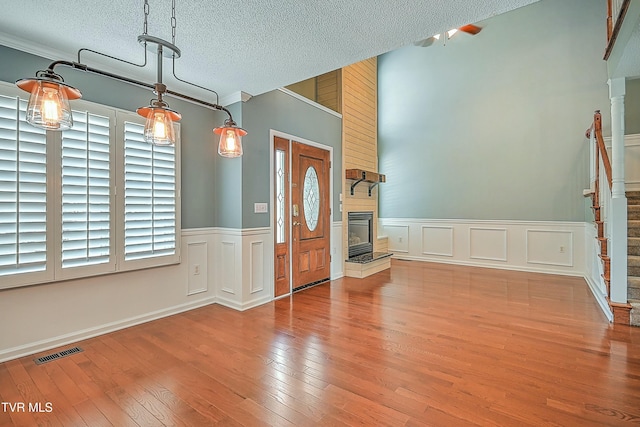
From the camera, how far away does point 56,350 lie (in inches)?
107

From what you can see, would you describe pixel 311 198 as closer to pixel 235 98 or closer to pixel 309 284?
pixel 309 284

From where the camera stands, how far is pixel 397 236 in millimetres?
7262

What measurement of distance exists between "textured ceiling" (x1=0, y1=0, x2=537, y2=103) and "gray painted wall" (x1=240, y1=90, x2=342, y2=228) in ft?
2.96

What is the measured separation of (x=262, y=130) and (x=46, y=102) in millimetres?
2736

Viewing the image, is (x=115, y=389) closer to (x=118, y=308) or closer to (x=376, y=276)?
(x=118, y=308)

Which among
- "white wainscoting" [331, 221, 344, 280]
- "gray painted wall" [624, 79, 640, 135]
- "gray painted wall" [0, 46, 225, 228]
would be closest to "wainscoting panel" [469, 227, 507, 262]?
"gray painted wall" [624, 79, 640, 135]

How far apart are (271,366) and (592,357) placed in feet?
8.26

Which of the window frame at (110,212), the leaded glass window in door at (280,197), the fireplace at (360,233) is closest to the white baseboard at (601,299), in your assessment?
the fireplace at (360,233)

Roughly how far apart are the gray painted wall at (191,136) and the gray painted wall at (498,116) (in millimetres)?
4505

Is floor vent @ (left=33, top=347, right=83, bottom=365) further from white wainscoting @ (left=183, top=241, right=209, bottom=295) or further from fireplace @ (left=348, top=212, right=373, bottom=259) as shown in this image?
fireplace @ (left=348, top=212, right=373, bottom=259)

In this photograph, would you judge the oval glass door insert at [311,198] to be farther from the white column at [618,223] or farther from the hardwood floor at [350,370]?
the white column at [618,223]

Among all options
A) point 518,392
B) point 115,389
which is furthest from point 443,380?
point 115,389

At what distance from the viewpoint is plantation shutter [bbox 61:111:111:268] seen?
2807 mm

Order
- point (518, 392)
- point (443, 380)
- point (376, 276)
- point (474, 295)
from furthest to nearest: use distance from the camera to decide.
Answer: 1. point (376, 276)
2. point (474, 295)
3. point (443, 380)
4. point (518, 392)
